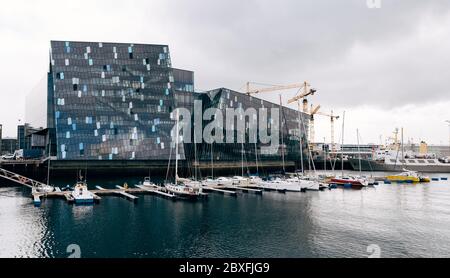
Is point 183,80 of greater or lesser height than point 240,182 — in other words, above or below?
above

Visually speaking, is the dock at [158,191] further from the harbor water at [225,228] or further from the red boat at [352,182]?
the red boat at [352,182]

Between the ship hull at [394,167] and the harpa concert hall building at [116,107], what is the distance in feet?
295

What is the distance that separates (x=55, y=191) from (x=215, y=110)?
77.6 meters

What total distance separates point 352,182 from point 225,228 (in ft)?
220

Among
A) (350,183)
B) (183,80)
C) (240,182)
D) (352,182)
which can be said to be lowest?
(350,183)

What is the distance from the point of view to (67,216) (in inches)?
2079

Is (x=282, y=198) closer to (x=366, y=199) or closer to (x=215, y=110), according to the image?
Result: (x=366, y=199)

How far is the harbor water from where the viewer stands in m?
36.7

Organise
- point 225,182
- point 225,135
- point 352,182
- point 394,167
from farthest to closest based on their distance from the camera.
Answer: point 394,167, point 225,135, point 352,182, point 225,182

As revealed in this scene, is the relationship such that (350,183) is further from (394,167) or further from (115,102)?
(394,167)

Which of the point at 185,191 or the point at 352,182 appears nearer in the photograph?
the point at 185,191

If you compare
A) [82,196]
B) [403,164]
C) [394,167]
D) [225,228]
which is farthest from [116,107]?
[403,164]

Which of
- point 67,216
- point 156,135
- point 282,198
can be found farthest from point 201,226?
point 156,135

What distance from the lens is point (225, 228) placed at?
46250 millimetres
